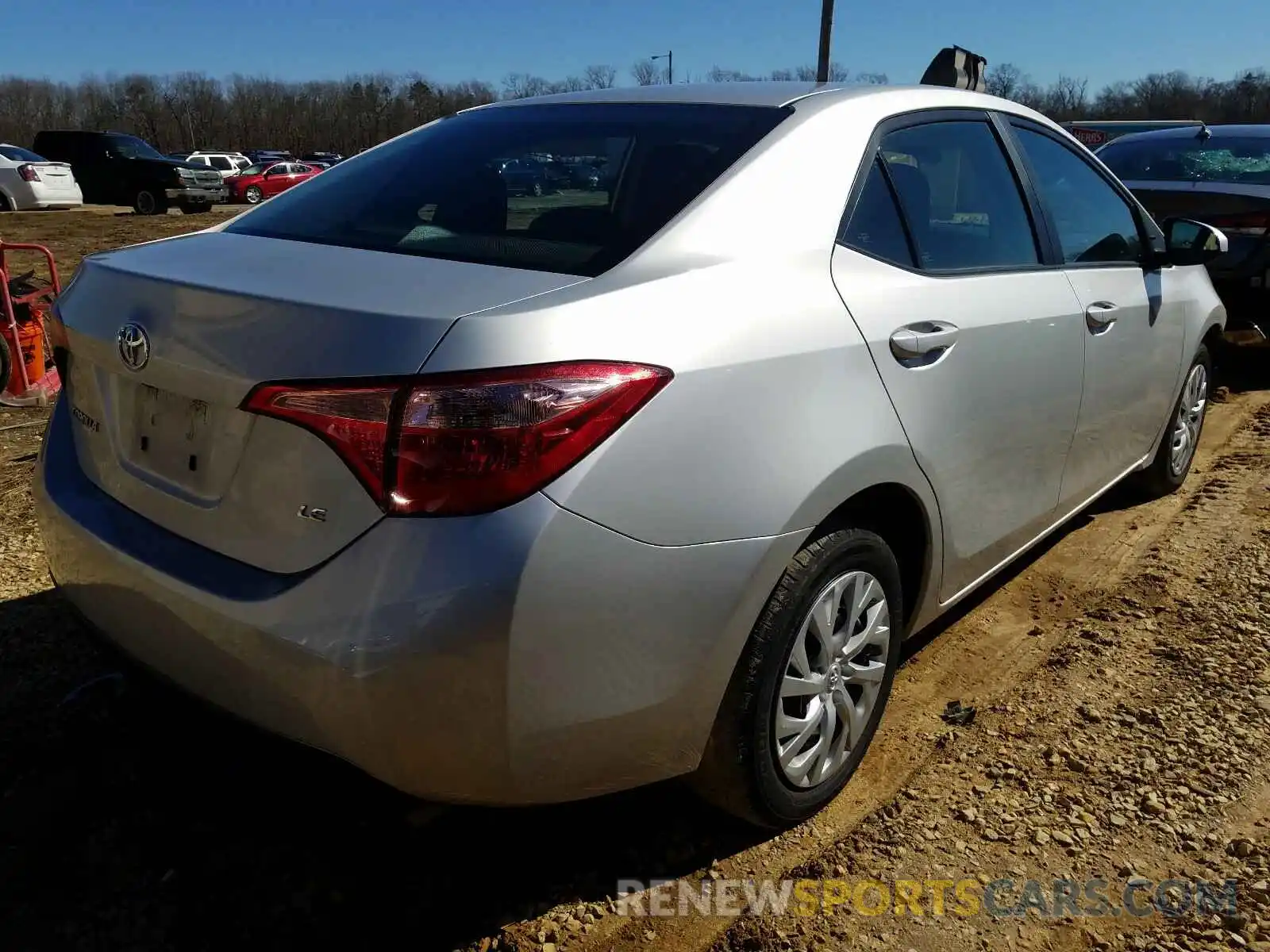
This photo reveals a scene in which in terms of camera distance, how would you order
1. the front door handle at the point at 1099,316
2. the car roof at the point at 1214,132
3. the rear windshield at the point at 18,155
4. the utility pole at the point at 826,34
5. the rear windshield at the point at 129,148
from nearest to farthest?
the front door handle at the point at 1099,316
the car roof at the point at 1214,132
the utility pole at the point at 826,34
the rear windshield at the point at 18,155
the rear windshield at the point at 129,148

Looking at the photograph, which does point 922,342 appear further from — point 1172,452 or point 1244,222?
point 1244,222

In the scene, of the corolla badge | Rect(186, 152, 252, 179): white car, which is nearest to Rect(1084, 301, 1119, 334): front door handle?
the corolla badge

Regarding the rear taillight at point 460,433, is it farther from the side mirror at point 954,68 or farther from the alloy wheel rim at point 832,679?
the side mirror at point 954,68

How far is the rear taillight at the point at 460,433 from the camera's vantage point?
1.63 meters

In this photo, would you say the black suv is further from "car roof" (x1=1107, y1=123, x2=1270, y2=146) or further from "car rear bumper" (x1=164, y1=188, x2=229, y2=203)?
"car roof" (x1=1107, y1=123, x2=1270, y2=146)

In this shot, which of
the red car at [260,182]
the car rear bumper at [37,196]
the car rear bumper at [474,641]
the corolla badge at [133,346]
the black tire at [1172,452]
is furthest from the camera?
the red car at [260,182]

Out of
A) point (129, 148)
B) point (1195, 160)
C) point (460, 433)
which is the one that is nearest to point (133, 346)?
point (460, 433)

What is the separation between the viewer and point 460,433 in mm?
1628

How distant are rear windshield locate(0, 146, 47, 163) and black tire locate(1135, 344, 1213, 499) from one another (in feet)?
75.0

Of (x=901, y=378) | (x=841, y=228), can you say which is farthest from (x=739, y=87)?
(x=901, y=378)

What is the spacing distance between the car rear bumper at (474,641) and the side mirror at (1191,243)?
2.86 meters

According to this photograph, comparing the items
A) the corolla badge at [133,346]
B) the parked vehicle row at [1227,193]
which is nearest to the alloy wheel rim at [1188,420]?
the parked vehicle row at [1227,193]

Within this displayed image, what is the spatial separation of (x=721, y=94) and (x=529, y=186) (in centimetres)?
62

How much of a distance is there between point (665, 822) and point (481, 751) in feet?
2.77
